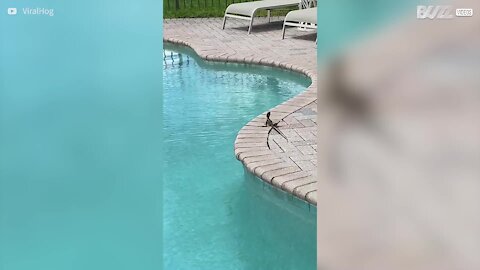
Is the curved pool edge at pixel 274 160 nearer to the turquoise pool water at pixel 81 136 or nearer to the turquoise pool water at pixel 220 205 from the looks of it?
the turquoise pool water at pixel 220 205

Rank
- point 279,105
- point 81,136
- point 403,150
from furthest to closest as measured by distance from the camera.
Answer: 1. point 279,105
2. point 81,136
3. point 403,150

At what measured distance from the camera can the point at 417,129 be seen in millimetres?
1297

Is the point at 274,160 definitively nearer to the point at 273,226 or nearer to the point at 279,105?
the point at 273,226

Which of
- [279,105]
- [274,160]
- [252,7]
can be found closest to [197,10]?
[252,7]

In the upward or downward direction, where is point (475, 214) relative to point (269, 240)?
upward

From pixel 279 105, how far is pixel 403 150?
15.8ft

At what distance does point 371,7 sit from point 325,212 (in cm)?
42

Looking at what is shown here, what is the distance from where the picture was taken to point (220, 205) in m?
4.17

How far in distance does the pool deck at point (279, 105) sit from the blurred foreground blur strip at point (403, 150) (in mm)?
2423

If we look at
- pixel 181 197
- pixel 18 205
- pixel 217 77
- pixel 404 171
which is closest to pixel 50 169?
→ pixel 18 205

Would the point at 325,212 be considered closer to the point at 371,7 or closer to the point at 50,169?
the point at 371,7

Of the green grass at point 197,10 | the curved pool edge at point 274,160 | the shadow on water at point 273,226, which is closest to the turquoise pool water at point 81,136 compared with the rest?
the shadow on water at point 273,226

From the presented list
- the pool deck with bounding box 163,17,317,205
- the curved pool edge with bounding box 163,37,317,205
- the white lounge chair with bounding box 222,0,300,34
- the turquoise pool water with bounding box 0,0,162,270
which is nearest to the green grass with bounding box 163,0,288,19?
the pool deck with bounding box 163,17,317,205

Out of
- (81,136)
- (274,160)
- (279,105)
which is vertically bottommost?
(274,160)
